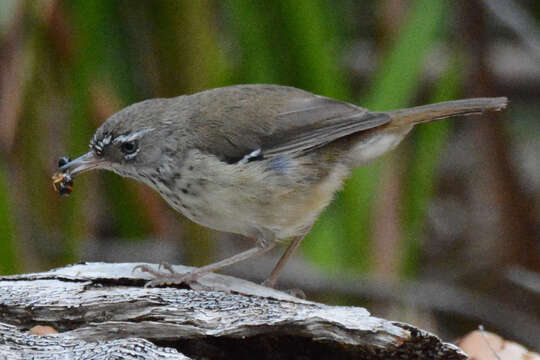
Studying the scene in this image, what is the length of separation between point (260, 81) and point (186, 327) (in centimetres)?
255

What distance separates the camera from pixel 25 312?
2803mm

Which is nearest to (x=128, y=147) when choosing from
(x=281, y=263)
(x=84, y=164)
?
(x=84, y=164)

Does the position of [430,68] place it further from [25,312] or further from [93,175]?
[25,312]

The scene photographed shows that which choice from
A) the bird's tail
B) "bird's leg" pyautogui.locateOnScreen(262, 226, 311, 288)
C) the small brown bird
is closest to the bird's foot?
the small brown bird

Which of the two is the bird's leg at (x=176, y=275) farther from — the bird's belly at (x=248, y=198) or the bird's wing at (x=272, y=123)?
the bird's wing at (x=272, y=123)

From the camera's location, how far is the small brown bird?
12.4ft

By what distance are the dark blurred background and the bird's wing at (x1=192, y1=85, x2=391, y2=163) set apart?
922mm

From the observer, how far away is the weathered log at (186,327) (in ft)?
8.38

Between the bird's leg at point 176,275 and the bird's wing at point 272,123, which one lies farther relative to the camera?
the bird's wing at point 272,123

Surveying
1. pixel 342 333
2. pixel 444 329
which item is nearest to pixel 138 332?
pixel 342 333

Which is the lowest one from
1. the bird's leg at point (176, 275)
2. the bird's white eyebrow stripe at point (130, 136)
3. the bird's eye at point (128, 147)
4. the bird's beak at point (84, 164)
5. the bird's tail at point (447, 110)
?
the bird's leg at point (176, 275)

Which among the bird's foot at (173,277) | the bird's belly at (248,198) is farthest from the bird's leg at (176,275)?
the bird's belly at (248,198)

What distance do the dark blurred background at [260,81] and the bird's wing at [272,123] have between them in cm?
92

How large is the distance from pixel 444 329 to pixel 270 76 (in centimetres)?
250
